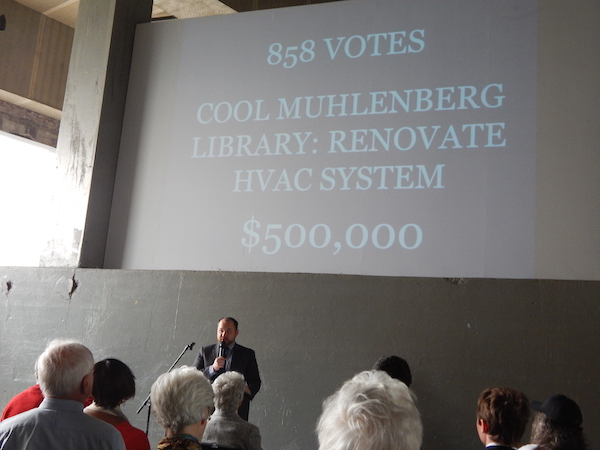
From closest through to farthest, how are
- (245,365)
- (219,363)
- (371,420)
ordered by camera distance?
1. (371,420)
2. (219,363)
3. (245,365)

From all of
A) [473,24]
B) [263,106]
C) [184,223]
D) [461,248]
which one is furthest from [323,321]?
[473,24]

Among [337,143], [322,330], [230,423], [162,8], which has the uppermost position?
[162,8]

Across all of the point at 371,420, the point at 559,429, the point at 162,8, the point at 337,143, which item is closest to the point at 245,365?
the point at 337,143

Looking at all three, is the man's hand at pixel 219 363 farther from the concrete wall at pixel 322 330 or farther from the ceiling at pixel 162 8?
the ceiling at pixel 162 8

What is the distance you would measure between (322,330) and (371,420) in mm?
4036

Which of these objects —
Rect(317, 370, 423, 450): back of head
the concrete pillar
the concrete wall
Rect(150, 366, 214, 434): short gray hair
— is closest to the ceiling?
the concrete pillar

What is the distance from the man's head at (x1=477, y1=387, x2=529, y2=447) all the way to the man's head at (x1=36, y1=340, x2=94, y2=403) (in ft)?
4.80

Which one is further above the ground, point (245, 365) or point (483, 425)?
point (483, 425)

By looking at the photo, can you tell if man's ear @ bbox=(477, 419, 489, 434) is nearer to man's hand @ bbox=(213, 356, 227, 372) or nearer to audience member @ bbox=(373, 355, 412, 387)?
audience member @ bbox=(373, 355, 412, 387)

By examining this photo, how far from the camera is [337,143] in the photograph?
5.65 metres

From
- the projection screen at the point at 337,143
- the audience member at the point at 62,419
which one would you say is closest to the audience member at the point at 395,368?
the projection screen at the point at 337,143

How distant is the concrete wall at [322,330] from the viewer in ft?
15.1

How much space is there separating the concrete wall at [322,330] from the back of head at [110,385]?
2.93m

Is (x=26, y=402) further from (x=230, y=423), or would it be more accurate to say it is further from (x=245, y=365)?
(x=245, y=365)
